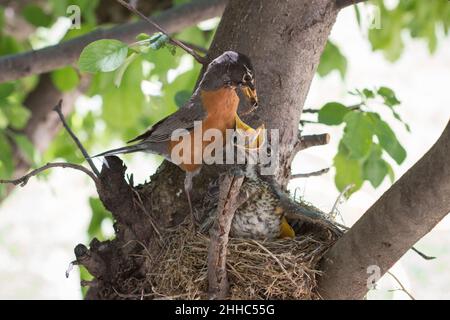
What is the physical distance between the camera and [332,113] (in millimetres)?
3238

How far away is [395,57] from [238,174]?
3.52m

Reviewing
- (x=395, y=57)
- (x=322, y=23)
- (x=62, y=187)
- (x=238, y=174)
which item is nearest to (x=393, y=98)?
(x=322, y=23)

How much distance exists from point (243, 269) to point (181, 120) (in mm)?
635

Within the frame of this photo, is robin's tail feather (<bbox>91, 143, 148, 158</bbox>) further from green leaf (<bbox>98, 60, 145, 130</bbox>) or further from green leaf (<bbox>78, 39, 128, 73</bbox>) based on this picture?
green leaf (<bbox>98, 60, 145, 130</bbox>)

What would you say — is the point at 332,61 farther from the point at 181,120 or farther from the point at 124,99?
the point at 181,120

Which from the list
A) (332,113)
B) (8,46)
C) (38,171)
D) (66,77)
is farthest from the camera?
(8,46)

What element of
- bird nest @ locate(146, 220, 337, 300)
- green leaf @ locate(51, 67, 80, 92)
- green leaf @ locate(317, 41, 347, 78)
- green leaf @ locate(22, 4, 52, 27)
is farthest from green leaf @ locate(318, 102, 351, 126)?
green leaf @ locate(22, 4, 52, 27)

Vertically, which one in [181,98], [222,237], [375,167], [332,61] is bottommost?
[222,237]

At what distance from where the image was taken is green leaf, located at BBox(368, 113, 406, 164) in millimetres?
3143

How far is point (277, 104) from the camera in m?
2.80

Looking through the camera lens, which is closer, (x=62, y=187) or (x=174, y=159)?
(x=174, y=159)

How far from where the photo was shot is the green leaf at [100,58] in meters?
2.59

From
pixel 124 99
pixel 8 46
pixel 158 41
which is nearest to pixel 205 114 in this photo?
pixel 158 41
